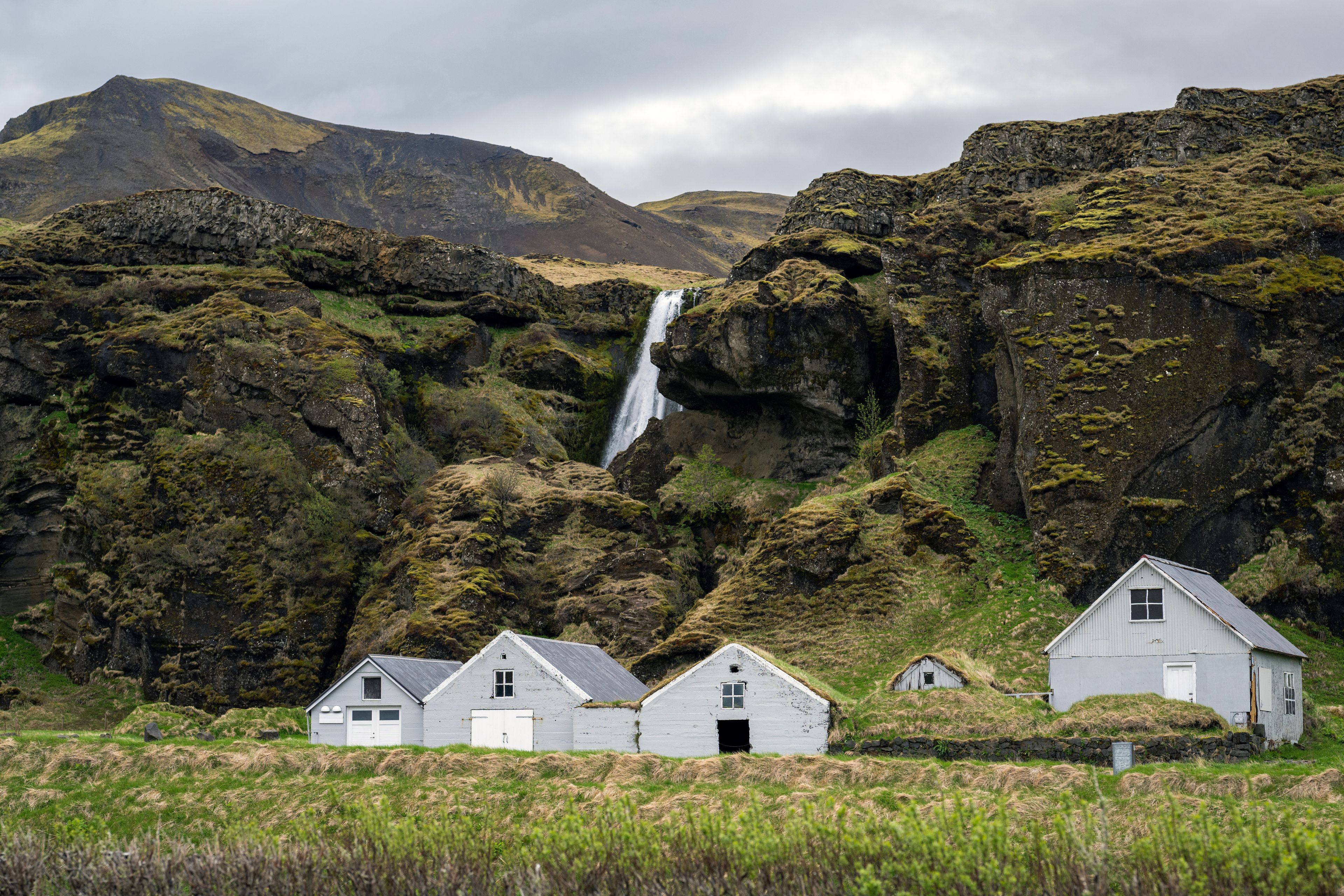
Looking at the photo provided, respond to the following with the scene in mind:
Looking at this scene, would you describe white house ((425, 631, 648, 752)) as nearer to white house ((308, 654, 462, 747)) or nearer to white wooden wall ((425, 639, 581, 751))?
white wooden wall ((425, 639, 581, 751))

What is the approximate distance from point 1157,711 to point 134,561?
55338mm

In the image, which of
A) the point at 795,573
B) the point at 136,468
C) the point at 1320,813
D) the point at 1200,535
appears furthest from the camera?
the point at 136,468

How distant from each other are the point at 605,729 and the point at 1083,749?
55.5ft

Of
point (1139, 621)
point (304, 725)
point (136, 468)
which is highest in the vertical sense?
point (136, 468)

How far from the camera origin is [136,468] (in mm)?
76688

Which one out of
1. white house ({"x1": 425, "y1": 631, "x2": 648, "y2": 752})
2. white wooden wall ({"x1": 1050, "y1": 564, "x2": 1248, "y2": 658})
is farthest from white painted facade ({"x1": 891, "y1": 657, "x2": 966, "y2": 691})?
white house ({"x1": 425, "y1": 631, "x2": 648, "y2": 752})

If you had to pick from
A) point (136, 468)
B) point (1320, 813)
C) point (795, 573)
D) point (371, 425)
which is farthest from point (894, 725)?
point (136, 468)

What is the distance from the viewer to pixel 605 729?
45.9 metres

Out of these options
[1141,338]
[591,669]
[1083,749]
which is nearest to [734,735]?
[591,669]

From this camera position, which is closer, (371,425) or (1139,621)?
(1139,621)

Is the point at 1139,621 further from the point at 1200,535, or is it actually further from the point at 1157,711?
the point at 1200,535

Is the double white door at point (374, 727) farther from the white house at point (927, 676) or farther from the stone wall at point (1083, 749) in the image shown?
the stone wall at point (1083, 749)

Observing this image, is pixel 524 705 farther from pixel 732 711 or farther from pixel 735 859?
pixel 735 859

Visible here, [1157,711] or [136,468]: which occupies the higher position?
[136,468]
